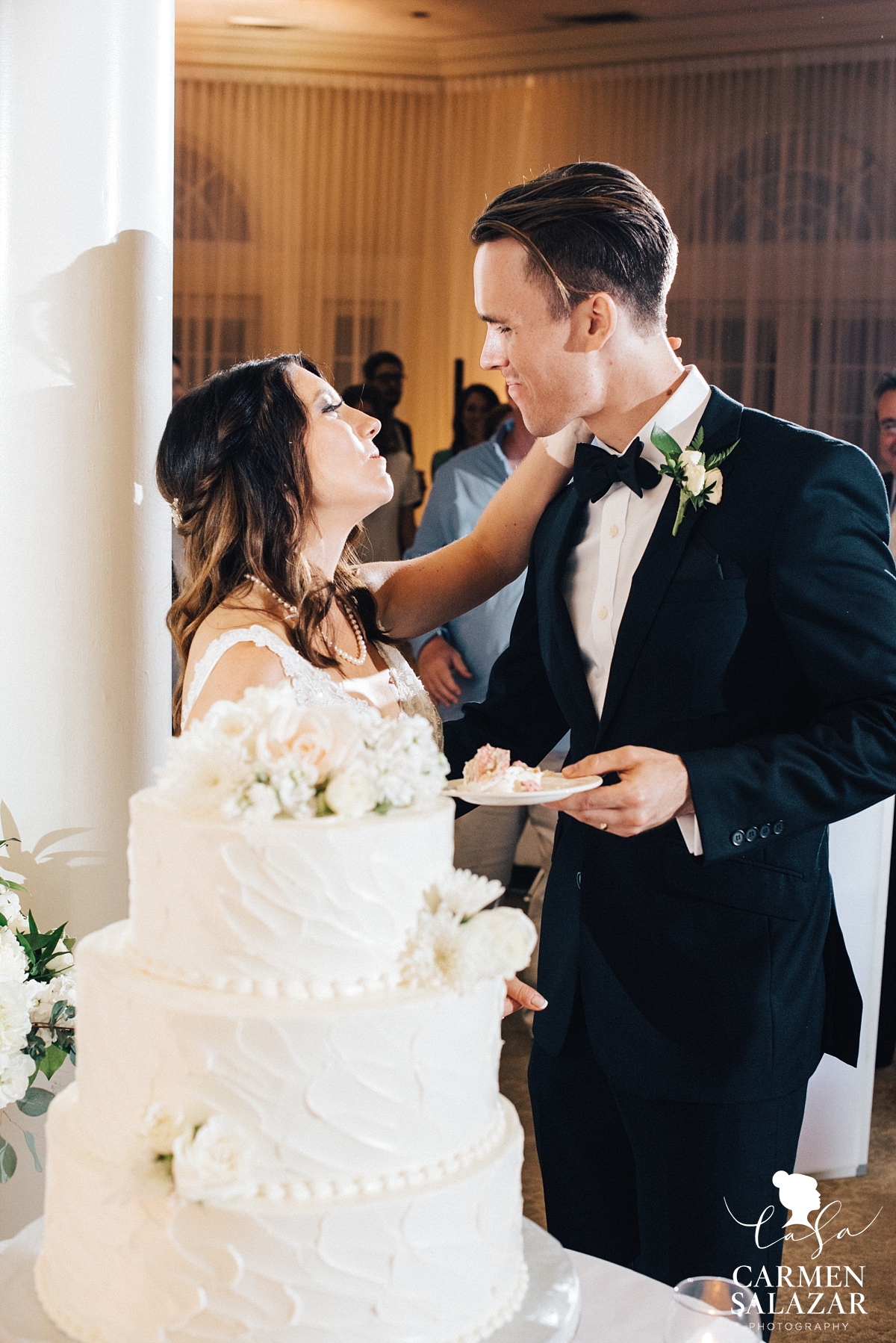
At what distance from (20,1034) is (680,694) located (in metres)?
1.10

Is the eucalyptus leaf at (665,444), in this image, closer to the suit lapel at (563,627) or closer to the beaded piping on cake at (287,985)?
the suit lapel at (563,627)

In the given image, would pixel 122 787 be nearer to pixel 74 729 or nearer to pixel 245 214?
pixel 74 729

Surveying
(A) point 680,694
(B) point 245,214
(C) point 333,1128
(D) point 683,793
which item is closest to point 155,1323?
(C) point 333,1128

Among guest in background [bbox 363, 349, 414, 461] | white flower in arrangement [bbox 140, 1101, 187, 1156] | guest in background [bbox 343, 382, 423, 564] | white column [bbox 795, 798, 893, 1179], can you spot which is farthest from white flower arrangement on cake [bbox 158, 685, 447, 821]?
guest in background [bbox 363, 349, 414, 461]

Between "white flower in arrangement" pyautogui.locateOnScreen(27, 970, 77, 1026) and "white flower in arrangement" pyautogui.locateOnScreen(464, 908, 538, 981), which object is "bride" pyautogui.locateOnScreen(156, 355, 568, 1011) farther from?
"white flower in arrangement" pyautogui.locateOnScreen(464, 908, 538, 981)

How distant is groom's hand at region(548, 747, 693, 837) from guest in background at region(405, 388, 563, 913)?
2.71 m

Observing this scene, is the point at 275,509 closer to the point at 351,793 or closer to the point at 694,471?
the point at 694,471

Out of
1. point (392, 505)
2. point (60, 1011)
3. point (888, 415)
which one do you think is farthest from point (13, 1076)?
point (392, 505)

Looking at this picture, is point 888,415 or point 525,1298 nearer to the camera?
point 525,1298

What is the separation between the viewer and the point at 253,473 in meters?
2.26

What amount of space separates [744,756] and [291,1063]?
0.85m

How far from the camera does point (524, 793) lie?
1.50m

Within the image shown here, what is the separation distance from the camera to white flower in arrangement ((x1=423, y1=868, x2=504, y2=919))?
1283 millimetres

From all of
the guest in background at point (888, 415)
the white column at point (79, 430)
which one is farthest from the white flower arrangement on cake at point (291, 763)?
the guest in background at point (888, 415)
